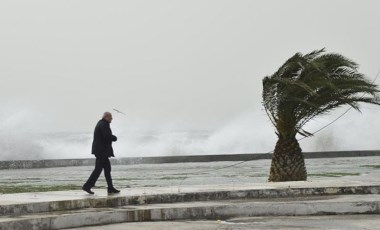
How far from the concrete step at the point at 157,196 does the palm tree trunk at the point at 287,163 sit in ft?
12.5

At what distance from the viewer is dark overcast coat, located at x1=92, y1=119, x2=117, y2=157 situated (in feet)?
43.1

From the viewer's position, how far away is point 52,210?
38.2 feet

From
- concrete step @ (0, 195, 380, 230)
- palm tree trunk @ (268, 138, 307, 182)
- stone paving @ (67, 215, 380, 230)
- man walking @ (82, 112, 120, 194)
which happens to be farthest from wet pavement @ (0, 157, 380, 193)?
stone paving @ (67, 215, 380, 230)

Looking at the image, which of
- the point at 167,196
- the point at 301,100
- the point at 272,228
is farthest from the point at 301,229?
the point at 301,100

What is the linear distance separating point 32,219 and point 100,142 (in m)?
3.12

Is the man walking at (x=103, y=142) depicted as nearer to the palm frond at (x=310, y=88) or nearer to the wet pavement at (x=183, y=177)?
the wet pavement at (x=183, y=177)

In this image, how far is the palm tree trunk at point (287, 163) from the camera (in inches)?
739

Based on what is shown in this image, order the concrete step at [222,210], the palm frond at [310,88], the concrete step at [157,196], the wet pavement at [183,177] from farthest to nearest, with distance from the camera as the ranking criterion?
the wet pavement at [183,177], the palm frond at [310,88], the concrete step at [157,196], the concrete step at [222,210]

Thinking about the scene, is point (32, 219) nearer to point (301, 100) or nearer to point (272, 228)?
point (272, 228)

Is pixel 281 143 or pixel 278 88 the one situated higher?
pixel 278 88

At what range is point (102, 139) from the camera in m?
13.2

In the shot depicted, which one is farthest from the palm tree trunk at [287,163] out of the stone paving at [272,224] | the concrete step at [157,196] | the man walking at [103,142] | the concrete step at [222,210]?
the stone paving at [272,224]

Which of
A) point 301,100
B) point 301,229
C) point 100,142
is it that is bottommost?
point 301,229

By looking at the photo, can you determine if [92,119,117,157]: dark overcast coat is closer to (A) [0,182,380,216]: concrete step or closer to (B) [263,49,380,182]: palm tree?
(A) [0,182,380,216]: concrete step
